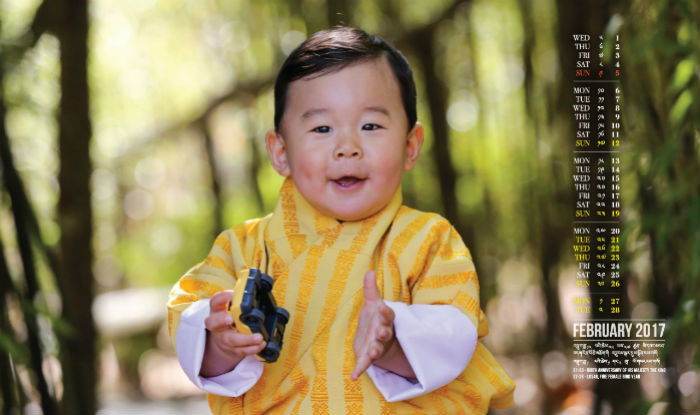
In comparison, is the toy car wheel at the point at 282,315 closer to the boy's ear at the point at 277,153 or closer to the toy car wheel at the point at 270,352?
the toy car wheel at the point at 270,352

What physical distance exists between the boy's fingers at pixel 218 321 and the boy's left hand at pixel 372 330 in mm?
130

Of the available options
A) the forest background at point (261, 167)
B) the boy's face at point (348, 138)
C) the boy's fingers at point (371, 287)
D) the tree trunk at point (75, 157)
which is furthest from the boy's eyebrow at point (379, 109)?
the tree trunk at point (75, 157)

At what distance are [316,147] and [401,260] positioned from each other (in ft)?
0.54

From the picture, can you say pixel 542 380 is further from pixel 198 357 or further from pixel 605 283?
pixel 198 357

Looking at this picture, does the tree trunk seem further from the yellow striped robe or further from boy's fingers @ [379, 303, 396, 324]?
boy's fingers @ [379, 303, 396, 324]

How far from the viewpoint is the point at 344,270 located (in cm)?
82

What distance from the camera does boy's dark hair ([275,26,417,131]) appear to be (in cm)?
82

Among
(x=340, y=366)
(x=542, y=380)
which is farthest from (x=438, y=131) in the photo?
(x=340, y=366)

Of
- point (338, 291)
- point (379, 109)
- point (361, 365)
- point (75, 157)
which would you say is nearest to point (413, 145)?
point (379, 109)

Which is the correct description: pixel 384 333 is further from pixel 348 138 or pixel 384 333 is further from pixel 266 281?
pixel 348 138

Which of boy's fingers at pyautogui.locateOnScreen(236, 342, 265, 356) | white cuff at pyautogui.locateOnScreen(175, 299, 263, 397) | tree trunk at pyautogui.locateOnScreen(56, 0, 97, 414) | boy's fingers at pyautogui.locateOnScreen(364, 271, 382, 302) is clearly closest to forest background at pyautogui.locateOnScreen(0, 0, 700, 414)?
tree trunk at pyautogui.locateOnScreen(56, 0, 97, 414)

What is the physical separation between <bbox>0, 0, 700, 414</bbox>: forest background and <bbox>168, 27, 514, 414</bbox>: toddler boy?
14.8 inches

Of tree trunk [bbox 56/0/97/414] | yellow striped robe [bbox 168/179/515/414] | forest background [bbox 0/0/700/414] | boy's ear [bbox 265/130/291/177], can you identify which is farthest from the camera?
tree trunk [bbox 56/0/97/414]

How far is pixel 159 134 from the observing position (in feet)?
9.68
